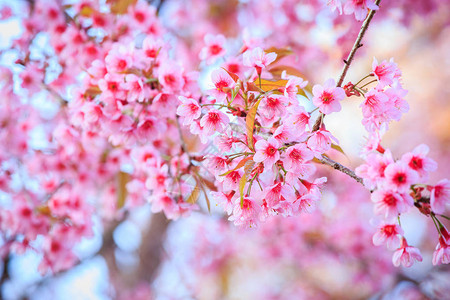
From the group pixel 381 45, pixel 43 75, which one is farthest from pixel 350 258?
pixel 381 45

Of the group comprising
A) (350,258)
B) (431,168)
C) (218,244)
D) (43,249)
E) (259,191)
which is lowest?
(218,244)

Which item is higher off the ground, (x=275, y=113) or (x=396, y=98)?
(x=396, y=98)

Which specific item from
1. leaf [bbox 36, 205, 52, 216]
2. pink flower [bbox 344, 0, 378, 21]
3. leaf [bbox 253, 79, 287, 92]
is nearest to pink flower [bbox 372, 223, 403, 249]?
leaf [bbox 253, 79, 287, 92]

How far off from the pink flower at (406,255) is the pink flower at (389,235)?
0.19 feet

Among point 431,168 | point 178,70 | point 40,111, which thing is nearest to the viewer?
point 431,168

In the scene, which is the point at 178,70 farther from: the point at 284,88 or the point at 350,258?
the point at 350,258

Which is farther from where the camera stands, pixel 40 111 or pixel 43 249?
pixel 40 111

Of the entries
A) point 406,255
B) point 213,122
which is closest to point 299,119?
point 213,122

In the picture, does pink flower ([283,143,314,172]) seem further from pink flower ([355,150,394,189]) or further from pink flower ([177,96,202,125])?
pink flower ([177,96,202,125])

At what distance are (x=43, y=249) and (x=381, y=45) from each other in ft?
20.2

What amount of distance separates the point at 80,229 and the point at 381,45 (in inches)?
235

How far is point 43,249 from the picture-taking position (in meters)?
2.27

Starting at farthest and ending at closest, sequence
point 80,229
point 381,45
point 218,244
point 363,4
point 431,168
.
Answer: point 381,45 < point 218,244 < point 80,229 < point 363,4 < point 431,168

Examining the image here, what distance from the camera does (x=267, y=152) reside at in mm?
1028
